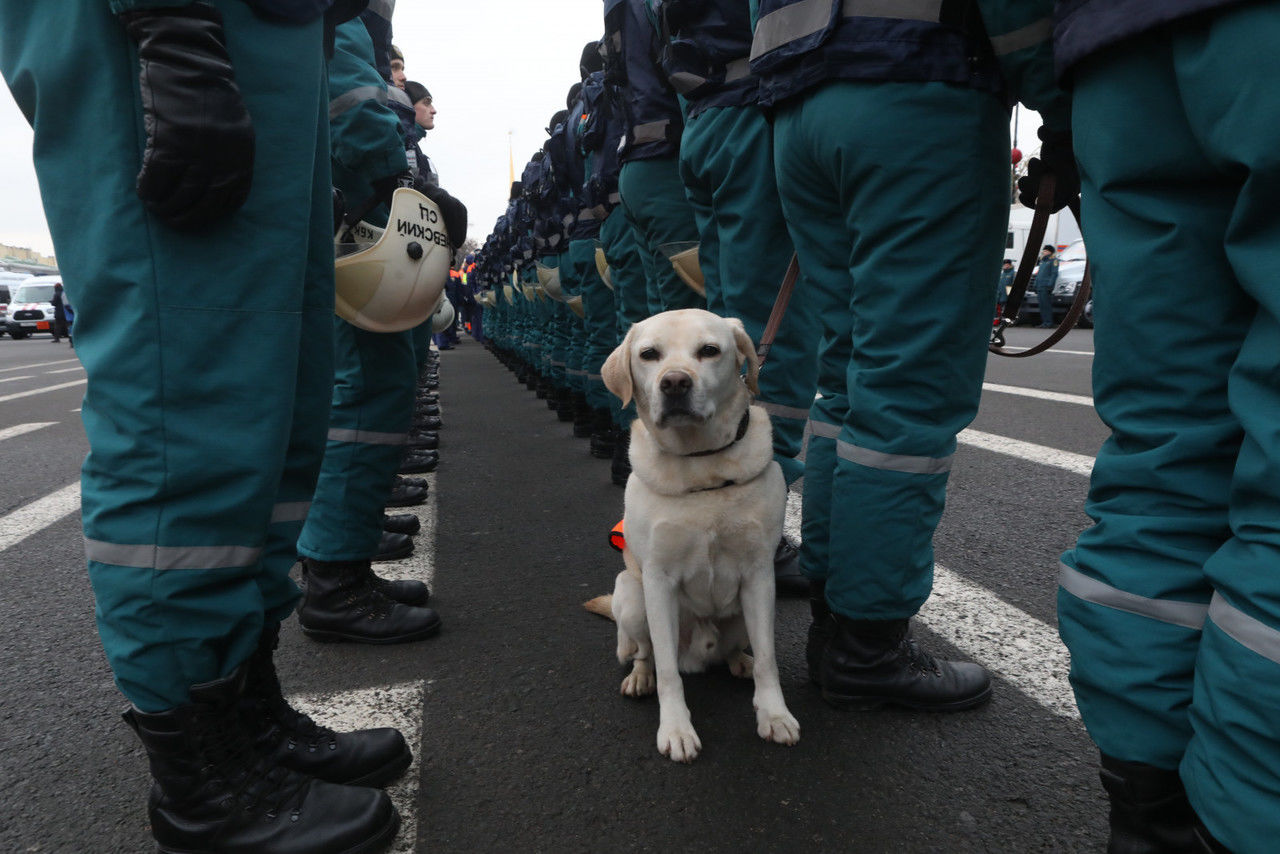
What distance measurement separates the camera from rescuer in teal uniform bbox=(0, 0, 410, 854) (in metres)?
1.22

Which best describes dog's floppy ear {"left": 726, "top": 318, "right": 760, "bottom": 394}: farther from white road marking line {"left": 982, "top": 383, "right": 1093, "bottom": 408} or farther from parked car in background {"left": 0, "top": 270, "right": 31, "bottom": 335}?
parked car in background {"left": 0, "top": 270, "right": 31, "bottom": 335}

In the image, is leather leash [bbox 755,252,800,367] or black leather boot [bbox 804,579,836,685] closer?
black leather boot [bbox 804,579,836,685]

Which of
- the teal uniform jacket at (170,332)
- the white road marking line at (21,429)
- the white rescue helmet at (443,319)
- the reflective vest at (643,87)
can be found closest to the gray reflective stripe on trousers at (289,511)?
the teal uniform jacket at (170,332)

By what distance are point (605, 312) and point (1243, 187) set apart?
5.16 meters

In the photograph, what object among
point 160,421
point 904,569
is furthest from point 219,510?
point 904,569

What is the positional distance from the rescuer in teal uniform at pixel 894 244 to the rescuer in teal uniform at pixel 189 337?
3.60ft

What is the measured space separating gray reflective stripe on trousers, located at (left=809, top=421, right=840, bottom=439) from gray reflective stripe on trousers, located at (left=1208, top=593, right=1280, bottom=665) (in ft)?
4.11

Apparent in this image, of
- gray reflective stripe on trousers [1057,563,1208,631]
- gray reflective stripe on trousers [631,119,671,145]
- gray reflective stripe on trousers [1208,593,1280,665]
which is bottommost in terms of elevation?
gray reflective stripe on trousers [1057,563,1208,631]

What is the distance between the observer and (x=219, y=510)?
1346 millimetres

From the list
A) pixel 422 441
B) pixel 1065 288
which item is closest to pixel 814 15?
pixel 422 441

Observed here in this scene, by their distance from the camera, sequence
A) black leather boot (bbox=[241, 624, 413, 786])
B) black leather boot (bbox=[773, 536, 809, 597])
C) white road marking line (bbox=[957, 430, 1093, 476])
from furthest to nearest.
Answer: white road marking line (bbox=[957, 430, 1093, 476]) → black leather boot (bbox=[773, 536, 809, 597]) → black leather boot (bbox=[241, 624, 413, 786])

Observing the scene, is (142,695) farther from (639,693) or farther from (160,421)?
(639,693)

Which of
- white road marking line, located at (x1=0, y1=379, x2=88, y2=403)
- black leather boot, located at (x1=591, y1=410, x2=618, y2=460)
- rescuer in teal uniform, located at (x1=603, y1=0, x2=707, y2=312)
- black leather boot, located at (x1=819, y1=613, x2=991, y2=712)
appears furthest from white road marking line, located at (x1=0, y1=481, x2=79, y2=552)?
white road marking line, located at (x1=0, y1=379, x2=88, y2=403)

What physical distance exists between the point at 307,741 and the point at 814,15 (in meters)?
1.97
